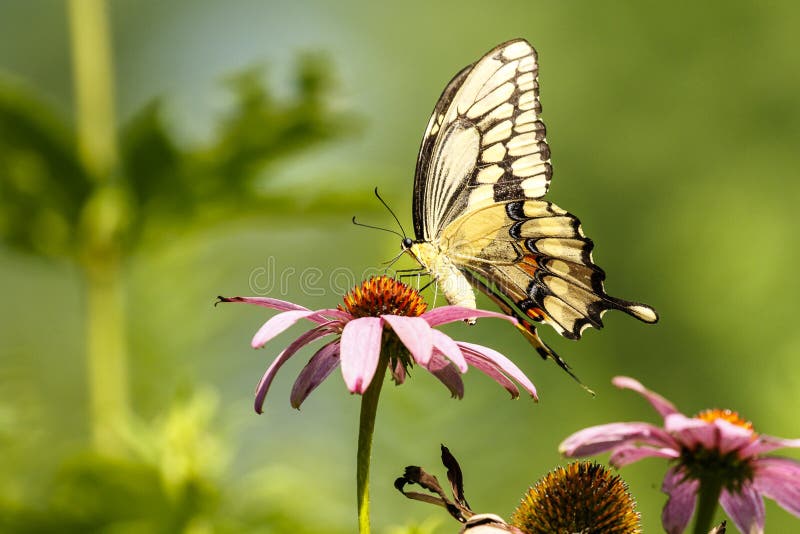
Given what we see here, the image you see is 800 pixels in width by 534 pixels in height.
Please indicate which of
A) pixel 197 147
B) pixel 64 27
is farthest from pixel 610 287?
pixel 64 27

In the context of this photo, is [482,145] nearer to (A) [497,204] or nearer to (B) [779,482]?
(A) [497,204]

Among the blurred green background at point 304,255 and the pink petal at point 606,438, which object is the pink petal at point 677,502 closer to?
the pink petal at point 606,438

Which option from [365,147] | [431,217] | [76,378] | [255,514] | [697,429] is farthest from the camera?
[365,147]

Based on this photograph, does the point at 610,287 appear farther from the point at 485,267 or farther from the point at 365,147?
the point at 485,267

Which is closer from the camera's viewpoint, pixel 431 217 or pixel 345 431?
pixel 431 217

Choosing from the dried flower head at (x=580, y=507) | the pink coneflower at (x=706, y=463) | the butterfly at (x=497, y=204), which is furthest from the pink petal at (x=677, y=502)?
the butterfly at (x=497, y=204)

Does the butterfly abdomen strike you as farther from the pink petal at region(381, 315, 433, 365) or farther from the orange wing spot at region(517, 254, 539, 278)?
the pink petal at region(381, 315, 433, 365)

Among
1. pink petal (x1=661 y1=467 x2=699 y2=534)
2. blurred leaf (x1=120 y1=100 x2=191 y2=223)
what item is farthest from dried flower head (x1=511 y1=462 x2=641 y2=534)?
blurred leaf (x1=120 y1=100 x2=191 y2=223)
